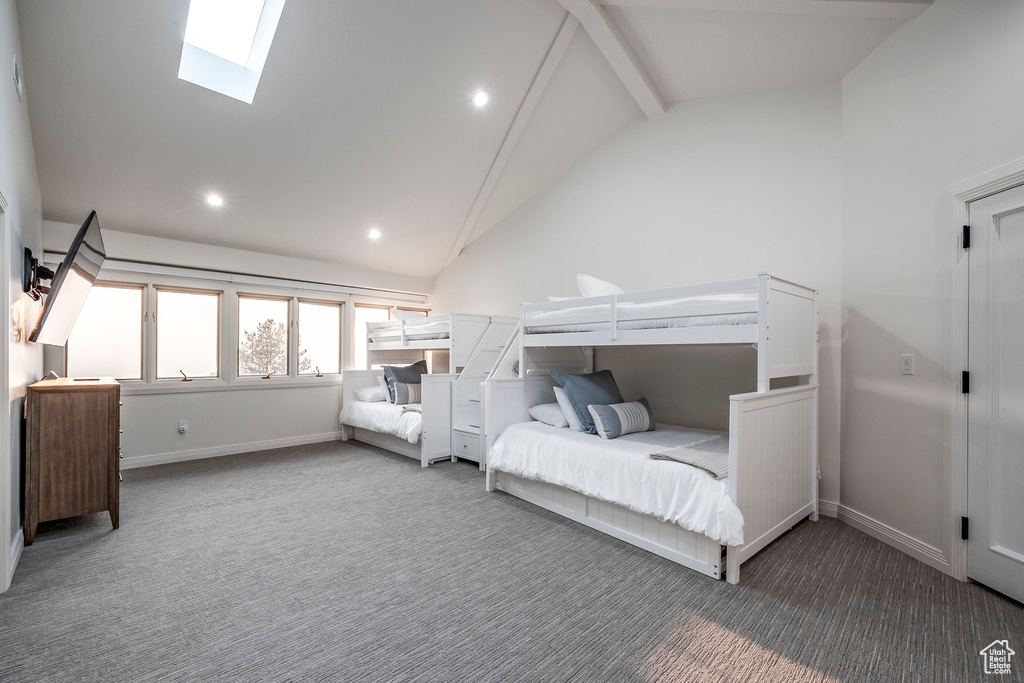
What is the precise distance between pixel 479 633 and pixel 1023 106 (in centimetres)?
306

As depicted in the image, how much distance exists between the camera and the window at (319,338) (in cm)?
520

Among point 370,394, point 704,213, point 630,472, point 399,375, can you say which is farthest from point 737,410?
point 370,394

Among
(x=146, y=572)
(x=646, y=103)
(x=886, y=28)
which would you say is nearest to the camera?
(x=146, y=572)

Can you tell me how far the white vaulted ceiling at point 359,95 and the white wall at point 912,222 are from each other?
0.31 meters

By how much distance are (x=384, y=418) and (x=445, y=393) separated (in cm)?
73

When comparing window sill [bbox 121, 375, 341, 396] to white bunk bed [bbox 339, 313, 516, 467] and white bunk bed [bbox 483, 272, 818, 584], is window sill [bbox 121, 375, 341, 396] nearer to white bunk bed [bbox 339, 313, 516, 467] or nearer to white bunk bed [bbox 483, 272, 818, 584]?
white bunk bed [bbox 339, 313, 516, 467]

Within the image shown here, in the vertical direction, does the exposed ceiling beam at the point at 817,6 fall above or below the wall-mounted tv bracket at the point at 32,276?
above

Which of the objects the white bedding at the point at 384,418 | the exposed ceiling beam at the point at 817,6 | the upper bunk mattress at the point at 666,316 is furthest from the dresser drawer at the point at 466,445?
the exposed ceiling beam at the point at 817,6

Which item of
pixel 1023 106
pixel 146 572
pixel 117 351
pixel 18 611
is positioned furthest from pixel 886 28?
pixel 117 351

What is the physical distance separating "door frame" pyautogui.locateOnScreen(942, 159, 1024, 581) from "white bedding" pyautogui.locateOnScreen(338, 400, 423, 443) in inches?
138

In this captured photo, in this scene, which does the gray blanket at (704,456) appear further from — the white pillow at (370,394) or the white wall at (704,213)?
the white pillow at (370,394)

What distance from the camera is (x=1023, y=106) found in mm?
1879

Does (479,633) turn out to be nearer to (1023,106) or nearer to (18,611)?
(18,611)

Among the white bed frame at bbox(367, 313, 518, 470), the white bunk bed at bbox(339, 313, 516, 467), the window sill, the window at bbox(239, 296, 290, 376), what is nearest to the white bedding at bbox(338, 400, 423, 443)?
the white bunk bed at bbox(339, 313, 516, 467)
